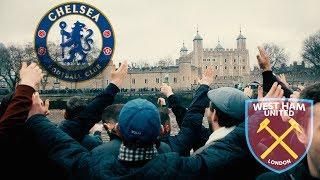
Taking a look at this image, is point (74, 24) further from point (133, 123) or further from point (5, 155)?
point (133, 123)

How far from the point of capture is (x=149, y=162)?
2.18m

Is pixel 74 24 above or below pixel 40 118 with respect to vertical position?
above

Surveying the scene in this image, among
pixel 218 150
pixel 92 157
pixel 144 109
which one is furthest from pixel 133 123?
pixel 218 150

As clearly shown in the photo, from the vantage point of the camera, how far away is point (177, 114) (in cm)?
411

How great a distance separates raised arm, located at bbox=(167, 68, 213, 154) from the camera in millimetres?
3121

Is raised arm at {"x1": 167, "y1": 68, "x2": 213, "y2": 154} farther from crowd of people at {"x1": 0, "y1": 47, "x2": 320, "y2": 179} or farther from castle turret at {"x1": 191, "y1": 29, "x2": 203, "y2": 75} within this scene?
castle turret at {"x1": 191, "y1": 29, "x2": 203, "y2": 75}

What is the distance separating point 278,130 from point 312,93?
318 millimetres

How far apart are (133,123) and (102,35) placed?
350 centimetres

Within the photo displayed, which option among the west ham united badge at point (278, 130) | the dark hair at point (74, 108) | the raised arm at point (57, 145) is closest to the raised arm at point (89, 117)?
the raised arm at point (57, 145)

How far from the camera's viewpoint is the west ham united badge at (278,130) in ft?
6.89

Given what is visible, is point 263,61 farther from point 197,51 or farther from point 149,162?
point 197,51

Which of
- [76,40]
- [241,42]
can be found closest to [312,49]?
[241,42]

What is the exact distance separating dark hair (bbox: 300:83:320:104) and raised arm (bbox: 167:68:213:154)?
1187mm

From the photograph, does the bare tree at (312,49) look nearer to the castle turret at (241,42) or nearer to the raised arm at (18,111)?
the castle turret at (241,42)
